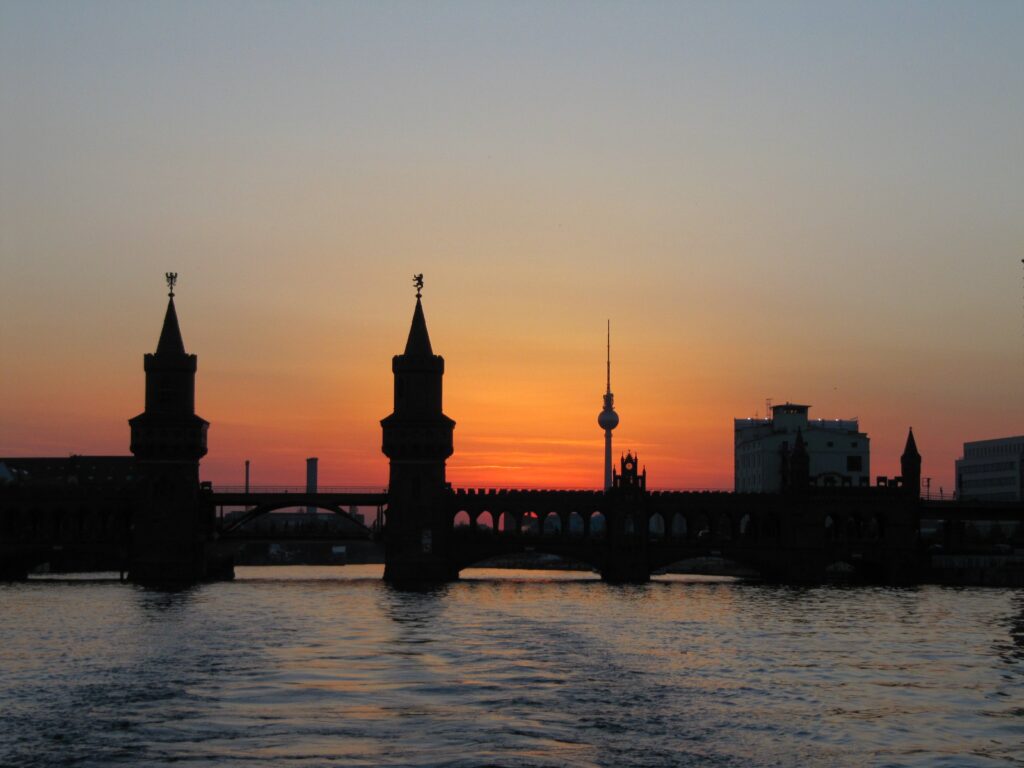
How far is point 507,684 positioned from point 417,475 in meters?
87.7

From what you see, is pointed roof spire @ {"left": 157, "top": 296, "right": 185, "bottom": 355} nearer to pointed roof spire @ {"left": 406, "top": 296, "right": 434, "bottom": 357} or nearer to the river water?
pointed roof spire @ {"left": 406, "top": 296, "right": 434, "bottom": 357}

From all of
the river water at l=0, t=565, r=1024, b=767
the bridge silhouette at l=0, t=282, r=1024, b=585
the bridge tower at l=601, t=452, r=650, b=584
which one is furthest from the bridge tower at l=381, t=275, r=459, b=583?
the river water at l=0, t=565, r=1024, b=767

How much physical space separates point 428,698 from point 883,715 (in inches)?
688

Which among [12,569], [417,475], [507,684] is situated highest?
[417,475]

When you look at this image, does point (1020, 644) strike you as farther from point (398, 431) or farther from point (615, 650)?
point (398, 431)

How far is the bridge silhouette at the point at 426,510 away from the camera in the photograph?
5915 inches

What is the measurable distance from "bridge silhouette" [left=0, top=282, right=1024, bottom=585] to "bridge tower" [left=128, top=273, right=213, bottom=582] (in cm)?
14

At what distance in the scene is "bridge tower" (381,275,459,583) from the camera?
150375 millimetres

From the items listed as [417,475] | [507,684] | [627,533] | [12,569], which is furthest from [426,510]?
[507,684]

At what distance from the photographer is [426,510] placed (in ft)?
494

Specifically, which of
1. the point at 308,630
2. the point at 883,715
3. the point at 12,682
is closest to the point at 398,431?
the point at 308,630

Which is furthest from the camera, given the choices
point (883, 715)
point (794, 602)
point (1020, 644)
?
point (794, 602)

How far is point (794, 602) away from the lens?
11900 centimetres

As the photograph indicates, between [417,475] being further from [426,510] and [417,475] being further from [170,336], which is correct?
[170,336]
